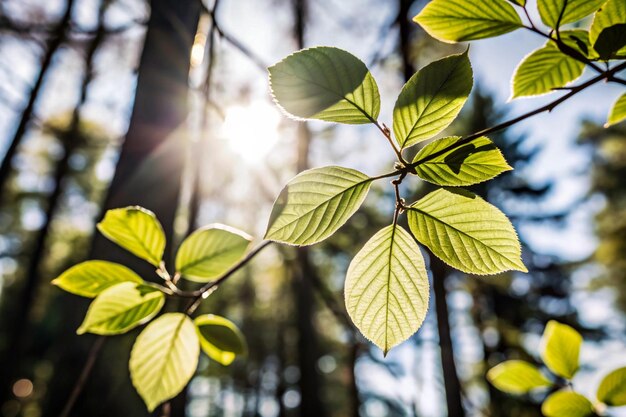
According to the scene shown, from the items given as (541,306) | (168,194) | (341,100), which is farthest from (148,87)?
(541,306)

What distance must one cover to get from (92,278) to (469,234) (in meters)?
0.49

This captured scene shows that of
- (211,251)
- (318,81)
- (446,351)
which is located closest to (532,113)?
(318,81)

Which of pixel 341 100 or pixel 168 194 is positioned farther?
pixel 168 194

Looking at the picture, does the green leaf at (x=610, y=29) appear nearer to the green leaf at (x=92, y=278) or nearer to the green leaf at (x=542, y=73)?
the green leaf at (x=542, y=73)

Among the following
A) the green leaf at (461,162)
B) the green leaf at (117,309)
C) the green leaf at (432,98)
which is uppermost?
the green leaf at (432,98)

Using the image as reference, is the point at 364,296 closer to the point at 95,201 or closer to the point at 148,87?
the point at 148,87

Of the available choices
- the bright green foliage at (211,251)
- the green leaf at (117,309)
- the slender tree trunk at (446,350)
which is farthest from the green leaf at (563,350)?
the green leaf at (117,309)

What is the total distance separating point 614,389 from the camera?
0.68 meters

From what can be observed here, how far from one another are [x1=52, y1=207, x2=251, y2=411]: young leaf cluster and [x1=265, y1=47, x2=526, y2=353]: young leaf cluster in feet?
0.68

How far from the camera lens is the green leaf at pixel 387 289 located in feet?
1.29

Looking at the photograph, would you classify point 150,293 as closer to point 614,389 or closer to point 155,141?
point 155,141

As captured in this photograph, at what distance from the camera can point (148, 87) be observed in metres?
1.08

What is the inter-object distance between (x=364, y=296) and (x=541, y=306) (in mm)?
A: 12537

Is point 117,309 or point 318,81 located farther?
point 117,309
